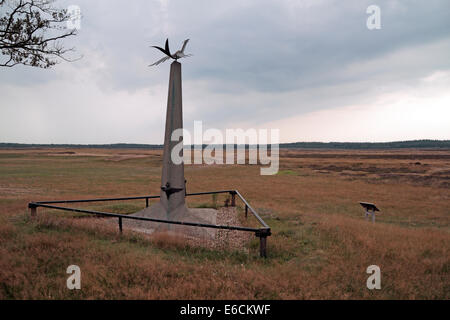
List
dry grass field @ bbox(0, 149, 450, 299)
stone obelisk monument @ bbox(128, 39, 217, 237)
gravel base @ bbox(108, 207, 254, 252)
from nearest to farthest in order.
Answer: dry grass field @ bbox(0, 149, 450, 299) → gravel base @ bbox(108, 207, 254, 252) → stone obelisk monument @ bbox(128, 39, 217, 237)

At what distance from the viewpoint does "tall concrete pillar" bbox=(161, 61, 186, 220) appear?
28.3 feet

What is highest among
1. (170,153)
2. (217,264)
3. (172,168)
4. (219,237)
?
(170,153)

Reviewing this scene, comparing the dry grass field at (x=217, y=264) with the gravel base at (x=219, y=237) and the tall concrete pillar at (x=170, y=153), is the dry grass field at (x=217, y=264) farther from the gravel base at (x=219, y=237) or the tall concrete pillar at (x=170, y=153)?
the tall concrete pillar at (x=170, y=153)

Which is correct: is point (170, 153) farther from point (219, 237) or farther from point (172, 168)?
point (219, 237)

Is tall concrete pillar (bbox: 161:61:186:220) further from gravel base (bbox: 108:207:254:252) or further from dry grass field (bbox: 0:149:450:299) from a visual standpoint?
dry grass field (bbox: 0:149:450:299)

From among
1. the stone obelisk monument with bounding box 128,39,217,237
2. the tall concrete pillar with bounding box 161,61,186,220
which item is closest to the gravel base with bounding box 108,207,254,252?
the stone obelisk monument with bounding box 128,39,217,237

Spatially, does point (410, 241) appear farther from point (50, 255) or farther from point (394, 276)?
point (50, 255)

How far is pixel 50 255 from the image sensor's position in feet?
17.2

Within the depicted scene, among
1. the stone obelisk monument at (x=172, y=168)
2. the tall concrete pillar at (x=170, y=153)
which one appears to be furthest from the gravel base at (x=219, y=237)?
the tall concrete pillar at (x=170, y=153)

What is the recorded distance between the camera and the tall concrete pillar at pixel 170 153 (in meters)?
8.64

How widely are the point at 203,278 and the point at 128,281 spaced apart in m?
1.16

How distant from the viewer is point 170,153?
8.55 m

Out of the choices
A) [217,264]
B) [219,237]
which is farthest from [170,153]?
[217,264]
